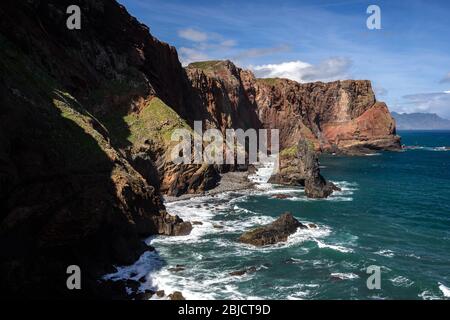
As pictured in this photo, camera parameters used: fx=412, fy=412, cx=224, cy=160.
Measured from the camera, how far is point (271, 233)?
4656 centimetres

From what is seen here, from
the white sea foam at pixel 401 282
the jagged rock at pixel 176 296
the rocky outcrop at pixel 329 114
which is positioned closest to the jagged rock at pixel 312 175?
the white sea foam at pixel 401 282

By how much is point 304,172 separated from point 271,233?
120 feet

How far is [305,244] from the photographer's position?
150 feet

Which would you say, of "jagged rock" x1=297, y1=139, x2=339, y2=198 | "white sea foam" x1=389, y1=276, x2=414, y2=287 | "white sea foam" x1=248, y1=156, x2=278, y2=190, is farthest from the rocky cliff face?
"white sea foam" x1=389, y1=276, x2=414, y2=287

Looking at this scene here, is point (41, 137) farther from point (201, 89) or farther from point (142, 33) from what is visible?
point (201, 89)

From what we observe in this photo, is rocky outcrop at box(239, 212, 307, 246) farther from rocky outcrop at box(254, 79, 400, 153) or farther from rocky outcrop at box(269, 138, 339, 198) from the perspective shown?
rocky outcrop at box(254, 79, 400, 153)

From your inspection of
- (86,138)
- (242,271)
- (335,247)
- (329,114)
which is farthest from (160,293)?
(329,114)

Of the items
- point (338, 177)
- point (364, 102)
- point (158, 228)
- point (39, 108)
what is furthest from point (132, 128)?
point (364, 102)

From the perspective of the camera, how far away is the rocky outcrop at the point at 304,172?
7462 centimetres

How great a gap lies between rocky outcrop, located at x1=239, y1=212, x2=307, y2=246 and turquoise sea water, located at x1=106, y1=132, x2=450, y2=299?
991 mm

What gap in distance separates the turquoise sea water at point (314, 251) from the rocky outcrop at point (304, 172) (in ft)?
9.11

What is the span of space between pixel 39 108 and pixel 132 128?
37.6 meters

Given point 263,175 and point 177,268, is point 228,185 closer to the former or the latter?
point 263,175

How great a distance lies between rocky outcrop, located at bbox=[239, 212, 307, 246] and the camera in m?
45.6
